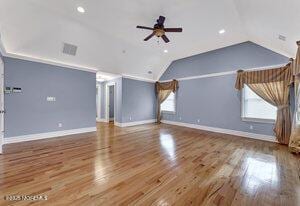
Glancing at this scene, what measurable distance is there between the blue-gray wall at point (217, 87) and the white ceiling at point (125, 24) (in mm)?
351

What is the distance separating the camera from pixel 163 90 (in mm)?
7684

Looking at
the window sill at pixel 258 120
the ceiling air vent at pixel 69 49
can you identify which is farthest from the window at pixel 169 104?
the ceiling air vent at pixel 69 49

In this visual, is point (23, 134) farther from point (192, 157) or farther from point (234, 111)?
point (234, 111)

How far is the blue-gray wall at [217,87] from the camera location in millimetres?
4703

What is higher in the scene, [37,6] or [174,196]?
[37,6]

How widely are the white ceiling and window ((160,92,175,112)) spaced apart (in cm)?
279

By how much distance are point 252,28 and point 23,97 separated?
6.74 meters

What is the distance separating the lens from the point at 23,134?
415 centimetres

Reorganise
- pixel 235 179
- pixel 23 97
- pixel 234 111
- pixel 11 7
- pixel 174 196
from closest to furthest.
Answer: pixel 174 196 < pixel 235 179 < pixel 11 7 < pixel 23 97 < pixel 234 111

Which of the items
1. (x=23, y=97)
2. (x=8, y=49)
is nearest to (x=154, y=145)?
(x=23, y=97)

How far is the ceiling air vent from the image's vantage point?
4387 millimetres

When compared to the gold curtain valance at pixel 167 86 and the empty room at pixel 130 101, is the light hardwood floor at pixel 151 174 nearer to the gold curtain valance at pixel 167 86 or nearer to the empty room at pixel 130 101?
the empty room at pixel 130 101

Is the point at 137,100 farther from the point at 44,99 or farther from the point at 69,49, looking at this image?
the point at 44,99

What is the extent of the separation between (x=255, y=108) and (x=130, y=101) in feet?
16.6
